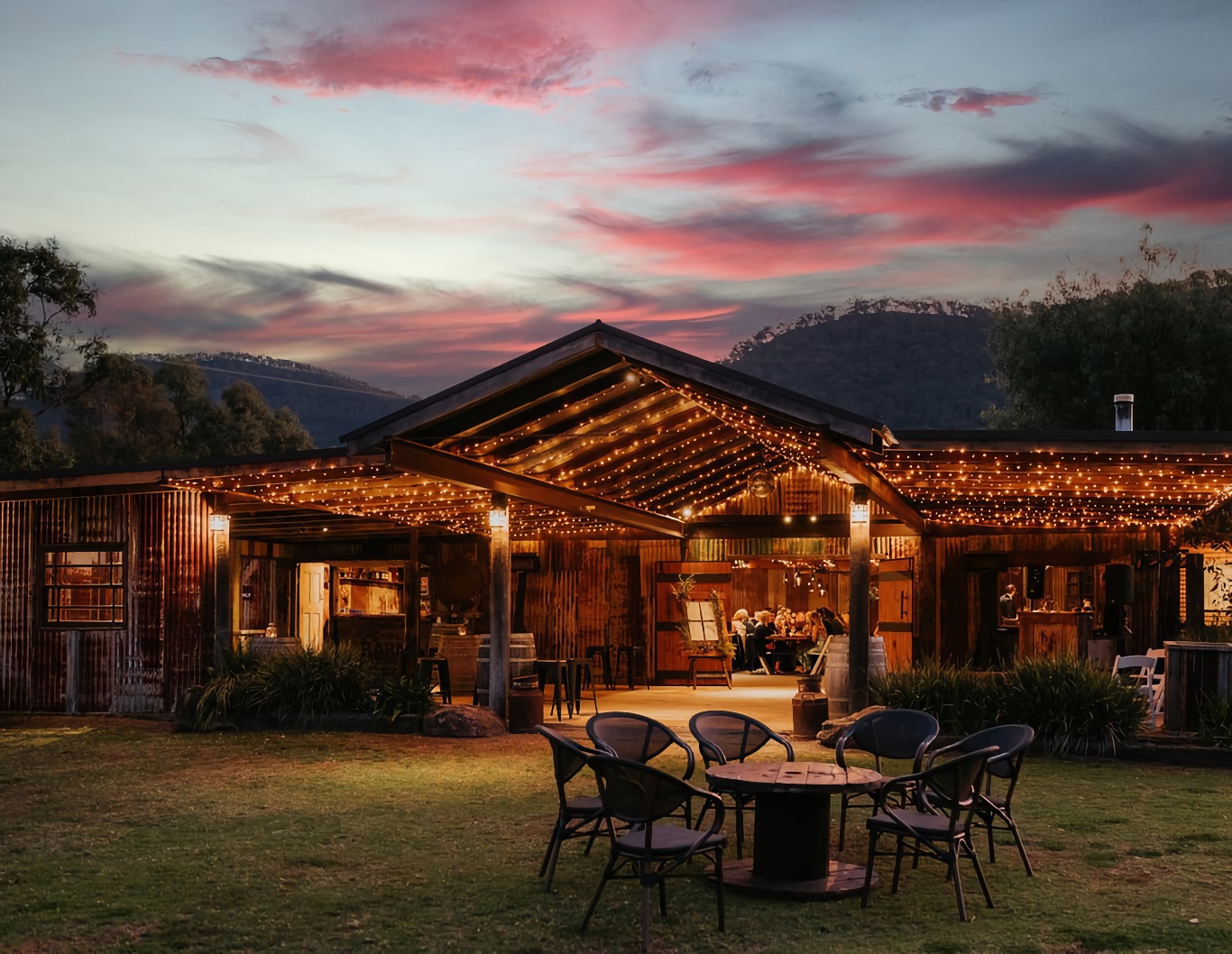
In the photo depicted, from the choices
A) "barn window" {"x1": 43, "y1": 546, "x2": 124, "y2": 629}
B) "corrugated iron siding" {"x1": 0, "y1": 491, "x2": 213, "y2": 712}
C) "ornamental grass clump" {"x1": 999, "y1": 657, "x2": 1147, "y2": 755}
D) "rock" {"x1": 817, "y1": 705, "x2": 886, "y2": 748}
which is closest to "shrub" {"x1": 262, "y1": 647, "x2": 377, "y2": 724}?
"corrugated iron siding" {"x1": 0, "y1": 491, "x2": 213, "y2": 712}

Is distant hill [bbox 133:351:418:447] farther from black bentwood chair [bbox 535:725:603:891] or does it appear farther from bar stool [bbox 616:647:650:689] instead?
black bentwood chair [bbox 535:725:603:891]

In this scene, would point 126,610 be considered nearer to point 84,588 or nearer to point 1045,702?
point 84,588

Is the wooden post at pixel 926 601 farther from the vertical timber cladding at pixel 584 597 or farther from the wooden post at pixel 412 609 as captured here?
the wooden post at pixel 412 609

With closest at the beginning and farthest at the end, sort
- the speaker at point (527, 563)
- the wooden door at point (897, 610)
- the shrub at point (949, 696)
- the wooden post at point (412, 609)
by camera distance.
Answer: the shrub at point (949, 696) → the wooden post at point (412, 609) → the wooden door at point (897, 610) → the speaker at point (527, 563)

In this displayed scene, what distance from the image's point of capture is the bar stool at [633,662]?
1872 cm

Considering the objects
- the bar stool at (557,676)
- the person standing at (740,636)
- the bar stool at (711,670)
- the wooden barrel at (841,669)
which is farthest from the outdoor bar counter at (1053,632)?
the person standing at (740,636)

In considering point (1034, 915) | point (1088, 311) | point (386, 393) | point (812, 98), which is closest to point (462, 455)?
point (1034, 915)

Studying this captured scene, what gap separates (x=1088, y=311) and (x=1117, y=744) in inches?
687

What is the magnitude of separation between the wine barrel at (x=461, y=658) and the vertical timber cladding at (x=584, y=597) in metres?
2.95

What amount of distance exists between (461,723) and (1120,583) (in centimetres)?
906

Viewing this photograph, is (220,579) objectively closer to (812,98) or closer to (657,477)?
(657,477)

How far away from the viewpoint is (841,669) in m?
12.7

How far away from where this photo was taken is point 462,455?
11.6 meters

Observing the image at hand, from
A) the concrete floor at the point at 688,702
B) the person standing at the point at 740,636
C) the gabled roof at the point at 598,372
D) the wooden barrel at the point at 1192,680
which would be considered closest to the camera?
the gabled roof at the point at 598,372
